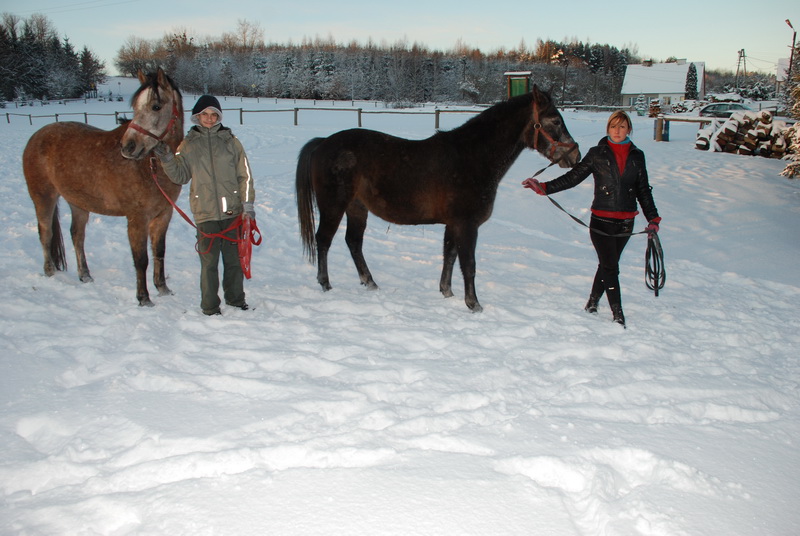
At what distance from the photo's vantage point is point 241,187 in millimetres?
4227

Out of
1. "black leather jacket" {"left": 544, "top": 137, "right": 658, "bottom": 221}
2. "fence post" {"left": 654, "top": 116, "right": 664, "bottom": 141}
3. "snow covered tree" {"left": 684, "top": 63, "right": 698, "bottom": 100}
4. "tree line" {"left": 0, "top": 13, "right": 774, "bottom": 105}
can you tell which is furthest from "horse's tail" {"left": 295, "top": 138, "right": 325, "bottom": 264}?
"snow covered tree" {"left": 684, "top": 63, "right": 698, "bottom": 100}

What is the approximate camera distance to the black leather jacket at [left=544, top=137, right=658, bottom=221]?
4066 mm

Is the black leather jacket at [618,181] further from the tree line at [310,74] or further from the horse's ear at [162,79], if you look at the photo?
the tree line at [310,74]

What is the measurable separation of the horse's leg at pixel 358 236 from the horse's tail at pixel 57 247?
2.80m

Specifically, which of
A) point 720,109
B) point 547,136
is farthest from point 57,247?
point 720,109

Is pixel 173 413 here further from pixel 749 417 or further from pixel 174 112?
pixel 749 417

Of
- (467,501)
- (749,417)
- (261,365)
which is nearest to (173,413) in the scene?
(261,365)

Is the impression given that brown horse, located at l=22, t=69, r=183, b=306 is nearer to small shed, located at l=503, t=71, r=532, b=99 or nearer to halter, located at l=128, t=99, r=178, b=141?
halter, located at l=128, t=99, r=178, b=141

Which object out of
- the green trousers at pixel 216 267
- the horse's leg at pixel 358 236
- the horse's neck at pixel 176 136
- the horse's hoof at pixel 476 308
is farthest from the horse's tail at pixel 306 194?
the horse's hoof at pixel 476 308

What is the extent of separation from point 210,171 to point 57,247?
2.14 metres

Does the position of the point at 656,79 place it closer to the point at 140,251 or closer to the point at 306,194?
the point at 306,194

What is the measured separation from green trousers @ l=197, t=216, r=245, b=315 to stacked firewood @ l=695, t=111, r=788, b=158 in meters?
15.1

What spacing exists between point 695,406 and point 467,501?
1669 millimetres

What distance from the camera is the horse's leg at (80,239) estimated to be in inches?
193
